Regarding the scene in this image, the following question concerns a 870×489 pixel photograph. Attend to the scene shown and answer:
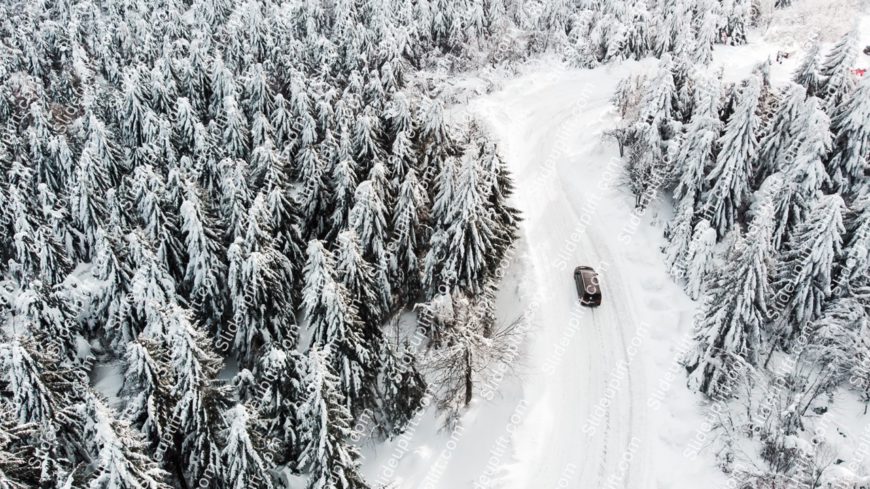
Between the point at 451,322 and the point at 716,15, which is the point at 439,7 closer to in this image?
the point at 716,15

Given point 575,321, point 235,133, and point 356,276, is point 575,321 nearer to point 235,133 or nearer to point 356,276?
point 356,276

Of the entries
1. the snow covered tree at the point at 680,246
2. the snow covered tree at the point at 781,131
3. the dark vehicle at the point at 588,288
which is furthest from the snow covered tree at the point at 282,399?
the snow covered tree at the point at 781,131

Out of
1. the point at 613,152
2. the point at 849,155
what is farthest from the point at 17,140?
the point at 849,155

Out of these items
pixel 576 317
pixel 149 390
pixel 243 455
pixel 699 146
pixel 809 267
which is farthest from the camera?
pixel 699 146

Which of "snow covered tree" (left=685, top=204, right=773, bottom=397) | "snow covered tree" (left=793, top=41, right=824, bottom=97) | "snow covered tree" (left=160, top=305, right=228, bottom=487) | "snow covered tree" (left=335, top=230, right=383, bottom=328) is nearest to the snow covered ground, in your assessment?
"snow covered tree" (left=685, top=204, right=773, bottom=397)

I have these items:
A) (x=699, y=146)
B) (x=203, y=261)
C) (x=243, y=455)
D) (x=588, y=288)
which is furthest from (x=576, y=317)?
(x=203, y=261)

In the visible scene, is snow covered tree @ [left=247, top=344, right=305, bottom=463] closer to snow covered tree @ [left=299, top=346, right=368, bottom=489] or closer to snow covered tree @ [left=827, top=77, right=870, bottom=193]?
snow covered tree @ [left=299, top=346, right=368, bottom=489]
